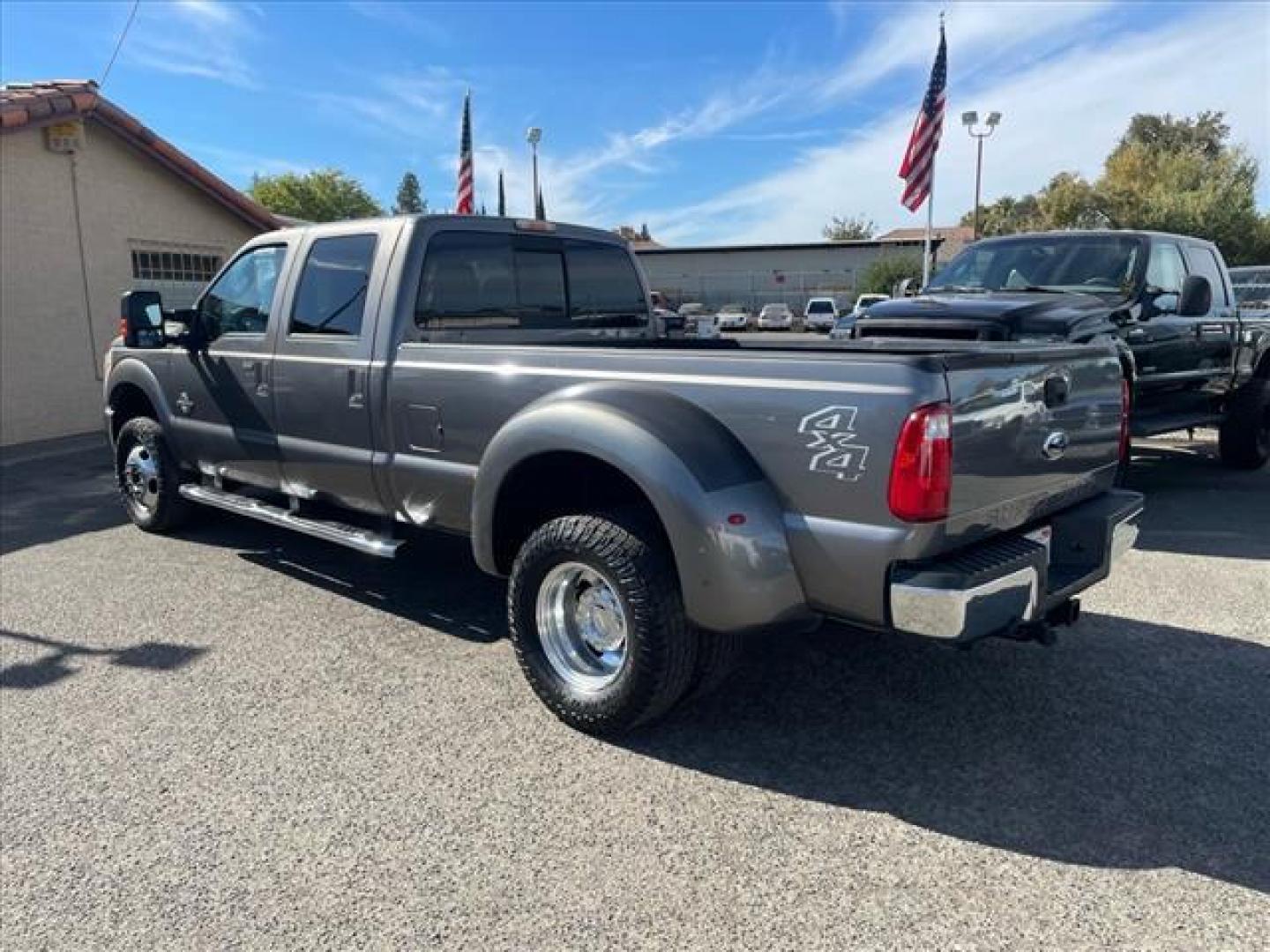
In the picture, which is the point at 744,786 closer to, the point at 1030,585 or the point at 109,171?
the point at 1030,585

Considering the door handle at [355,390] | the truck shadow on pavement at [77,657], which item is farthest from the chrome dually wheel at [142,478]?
the door handle at [355,390]

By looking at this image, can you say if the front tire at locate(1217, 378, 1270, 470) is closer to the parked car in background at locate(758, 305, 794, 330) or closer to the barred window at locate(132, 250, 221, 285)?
the barred window at locate(132, 250, 221, 285)

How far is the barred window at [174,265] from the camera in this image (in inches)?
500

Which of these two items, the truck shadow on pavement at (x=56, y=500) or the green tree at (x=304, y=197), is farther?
the green tree at (x=304, y=197)

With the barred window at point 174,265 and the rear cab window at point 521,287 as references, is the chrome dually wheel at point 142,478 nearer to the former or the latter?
the rear cab window at point 521,287

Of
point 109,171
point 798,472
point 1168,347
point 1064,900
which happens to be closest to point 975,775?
point 1064,900

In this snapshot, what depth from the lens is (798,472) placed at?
112 inches

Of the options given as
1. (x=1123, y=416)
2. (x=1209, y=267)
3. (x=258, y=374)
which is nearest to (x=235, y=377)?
(x=258, y=374)

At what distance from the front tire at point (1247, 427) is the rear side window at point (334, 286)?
296 inches

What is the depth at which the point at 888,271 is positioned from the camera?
1923 inches

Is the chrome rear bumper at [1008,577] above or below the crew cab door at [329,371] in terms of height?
below

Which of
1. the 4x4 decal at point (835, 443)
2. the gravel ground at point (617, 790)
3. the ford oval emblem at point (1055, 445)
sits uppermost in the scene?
the 4x4 decal at point (835, 443)

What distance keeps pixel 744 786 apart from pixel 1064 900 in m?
1.01

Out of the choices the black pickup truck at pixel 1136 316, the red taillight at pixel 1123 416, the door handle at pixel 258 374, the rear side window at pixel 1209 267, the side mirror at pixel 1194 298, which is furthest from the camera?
the rear side window at pixel 1209 267
